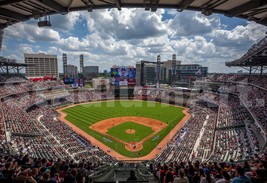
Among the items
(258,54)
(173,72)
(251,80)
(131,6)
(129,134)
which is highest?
(258,54)

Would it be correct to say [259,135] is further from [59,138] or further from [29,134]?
[29,134]

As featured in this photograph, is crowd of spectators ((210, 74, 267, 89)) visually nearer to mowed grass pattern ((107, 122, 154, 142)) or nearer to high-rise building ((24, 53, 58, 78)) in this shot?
mowed grass pattern ((107, 122, 154, 142))

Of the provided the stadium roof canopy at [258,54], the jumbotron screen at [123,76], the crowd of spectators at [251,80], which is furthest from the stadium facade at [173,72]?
the stadium roof canopy at [258,54]

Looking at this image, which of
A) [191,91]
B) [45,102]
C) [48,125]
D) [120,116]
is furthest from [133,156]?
[191,91]

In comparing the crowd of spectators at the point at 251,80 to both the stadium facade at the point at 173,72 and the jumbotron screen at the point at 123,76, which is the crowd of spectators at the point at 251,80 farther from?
the stadium facade at the point at 173,72

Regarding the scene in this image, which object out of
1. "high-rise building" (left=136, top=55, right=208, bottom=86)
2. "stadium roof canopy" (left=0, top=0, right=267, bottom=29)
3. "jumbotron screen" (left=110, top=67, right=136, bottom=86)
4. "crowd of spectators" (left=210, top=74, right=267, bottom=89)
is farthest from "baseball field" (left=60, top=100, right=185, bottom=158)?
"high-rise building" (left=136, top=55, right=208, bottom=86)

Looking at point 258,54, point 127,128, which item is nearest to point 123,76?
point 127,128

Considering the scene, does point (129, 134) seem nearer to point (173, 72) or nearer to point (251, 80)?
point (251, 80)
